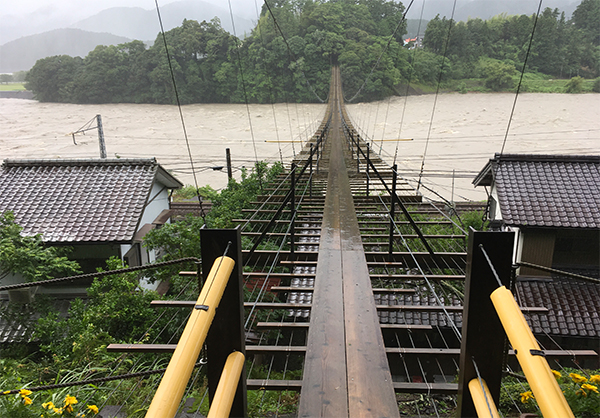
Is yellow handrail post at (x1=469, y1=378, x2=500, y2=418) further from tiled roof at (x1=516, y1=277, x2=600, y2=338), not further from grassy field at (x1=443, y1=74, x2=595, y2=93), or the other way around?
grassy field at (x1=443, y1=74, x2=595, y2=93)

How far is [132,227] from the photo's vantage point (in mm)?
6301

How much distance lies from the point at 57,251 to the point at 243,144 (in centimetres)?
2662

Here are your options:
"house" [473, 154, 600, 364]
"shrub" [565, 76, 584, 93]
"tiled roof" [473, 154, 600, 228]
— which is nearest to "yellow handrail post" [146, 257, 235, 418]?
"house" [473, 154, 600, 364]

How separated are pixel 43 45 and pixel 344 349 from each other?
6264cm

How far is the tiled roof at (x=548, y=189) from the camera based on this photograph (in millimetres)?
6125

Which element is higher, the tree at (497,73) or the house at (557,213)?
the tree at (497,73)

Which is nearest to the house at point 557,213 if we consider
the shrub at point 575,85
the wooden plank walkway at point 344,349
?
the wooden plank walkway at point 344,349

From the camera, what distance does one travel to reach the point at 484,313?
938mm

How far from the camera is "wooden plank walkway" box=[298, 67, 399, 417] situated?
124cm

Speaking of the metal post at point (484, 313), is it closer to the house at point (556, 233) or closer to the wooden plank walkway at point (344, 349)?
the wooden plank walkway at point (344, 349)

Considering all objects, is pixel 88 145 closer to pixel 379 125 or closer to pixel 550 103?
pixel 379 125

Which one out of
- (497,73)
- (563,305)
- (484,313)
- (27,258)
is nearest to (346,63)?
(497,73)

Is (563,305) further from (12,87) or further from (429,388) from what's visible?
(12,87)

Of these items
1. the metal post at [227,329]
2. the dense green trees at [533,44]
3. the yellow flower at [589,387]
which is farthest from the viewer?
→ the dense green trees at [533,44]
